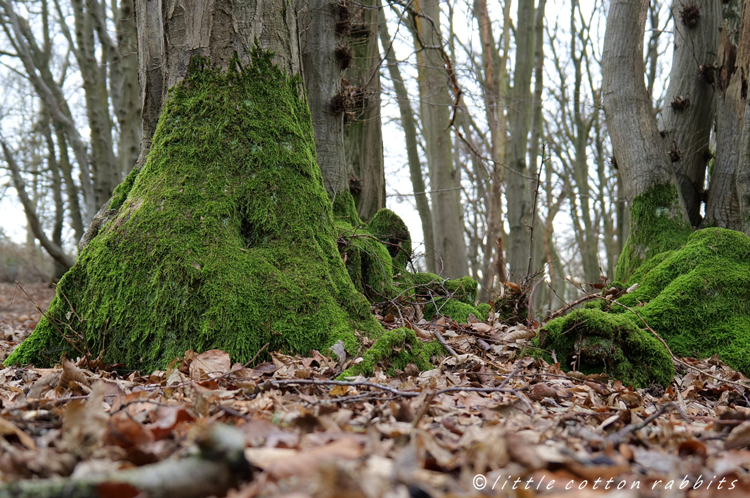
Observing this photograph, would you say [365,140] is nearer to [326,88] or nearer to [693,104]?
[326,88]

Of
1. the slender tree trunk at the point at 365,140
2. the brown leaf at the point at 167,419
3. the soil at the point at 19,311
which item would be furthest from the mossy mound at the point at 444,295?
the soil at the point at 19,311

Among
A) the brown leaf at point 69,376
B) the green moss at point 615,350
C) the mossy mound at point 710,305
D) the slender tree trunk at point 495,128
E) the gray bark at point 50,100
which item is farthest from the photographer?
the slender tree trunk at point 495,128

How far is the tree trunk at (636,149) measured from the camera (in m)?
5.12

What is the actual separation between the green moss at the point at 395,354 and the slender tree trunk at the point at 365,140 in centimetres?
373

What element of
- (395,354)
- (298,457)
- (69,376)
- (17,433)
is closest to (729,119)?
(395,354)

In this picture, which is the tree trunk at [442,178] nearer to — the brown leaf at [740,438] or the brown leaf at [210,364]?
the brown leaf at [210,364]

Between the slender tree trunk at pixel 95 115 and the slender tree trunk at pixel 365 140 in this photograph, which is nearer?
the slender tree trunk at pixel 365 140

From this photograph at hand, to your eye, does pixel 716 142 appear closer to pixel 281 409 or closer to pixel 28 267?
pixel 281 409

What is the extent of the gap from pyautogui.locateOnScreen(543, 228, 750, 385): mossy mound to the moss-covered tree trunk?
4.95 feet

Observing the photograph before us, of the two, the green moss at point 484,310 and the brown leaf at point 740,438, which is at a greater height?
the green moss at point 484,310

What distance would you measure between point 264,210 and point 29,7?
15412 millimetres

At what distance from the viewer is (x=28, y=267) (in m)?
19.2

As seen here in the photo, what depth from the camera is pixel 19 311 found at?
1026 centimetres

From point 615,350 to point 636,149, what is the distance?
10.1ft
